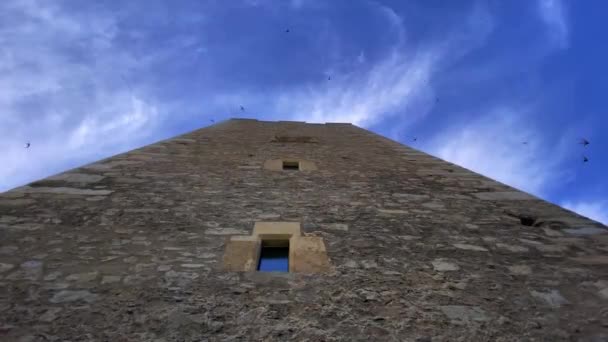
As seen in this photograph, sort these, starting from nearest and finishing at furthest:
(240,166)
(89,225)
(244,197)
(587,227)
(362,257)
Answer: (362,257)
(89,225)
(587,227)
(244,197)
(240,166)

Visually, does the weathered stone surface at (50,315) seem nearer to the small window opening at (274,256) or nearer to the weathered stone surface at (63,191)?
the small window opening at (274,256)

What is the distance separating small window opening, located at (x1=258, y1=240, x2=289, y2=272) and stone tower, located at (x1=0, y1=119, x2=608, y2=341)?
0.02 metres

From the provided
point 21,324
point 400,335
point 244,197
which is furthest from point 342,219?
point 21,324

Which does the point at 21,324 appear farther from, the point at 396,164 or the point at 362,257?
the point at 396,164

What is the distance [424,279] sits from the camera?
2688mm

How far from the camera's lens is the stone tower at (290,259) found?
221cm

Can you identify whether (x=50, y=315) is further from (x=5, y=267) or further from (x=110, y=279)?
(x=5, y=267)

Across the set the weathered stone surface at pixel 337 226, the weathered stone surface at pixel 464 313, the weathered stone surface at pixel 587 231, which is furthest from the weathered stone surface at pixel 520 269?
the weathered stone surface at pixel 337 226

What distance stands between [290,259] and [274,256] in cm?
17

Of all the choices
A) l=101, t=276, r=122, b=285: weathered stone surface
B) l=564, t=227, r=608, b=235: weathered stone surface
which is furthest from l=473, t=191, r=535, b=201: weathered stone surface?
l=101, t=276, r=122, b=285: weathered stone surface

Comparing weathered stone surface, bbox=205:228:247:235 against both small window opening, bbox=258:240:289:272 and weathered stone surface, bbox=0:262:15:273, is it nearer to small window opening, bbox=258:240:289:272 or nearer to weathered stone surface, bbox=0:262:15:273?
small window opening, bbox=258:240:289:272

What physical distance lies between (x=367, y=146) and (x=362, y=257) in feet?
12.1

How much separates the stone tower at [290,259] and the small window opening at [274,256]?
0.9 inches

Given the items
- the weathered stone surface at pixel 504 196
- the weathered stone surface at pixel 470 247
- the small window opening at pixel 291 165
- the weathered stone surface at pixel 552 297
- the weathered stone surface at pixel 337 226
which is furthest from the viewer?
the small window opening at pixel 291 165
